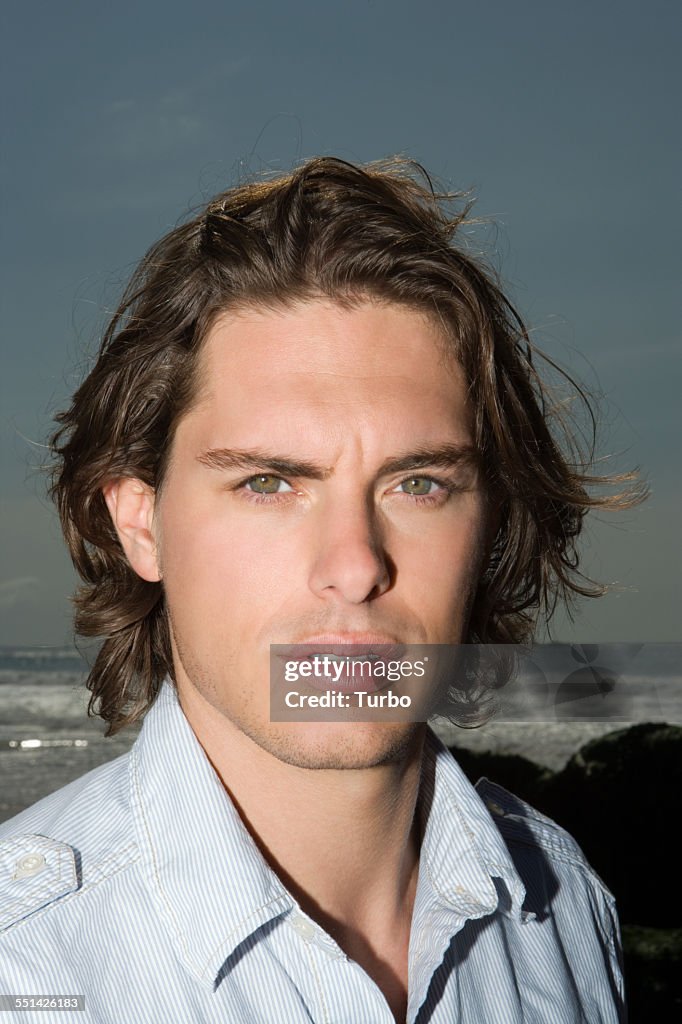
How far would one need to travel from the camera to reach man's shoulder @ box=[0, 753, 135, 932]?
5.73 feet

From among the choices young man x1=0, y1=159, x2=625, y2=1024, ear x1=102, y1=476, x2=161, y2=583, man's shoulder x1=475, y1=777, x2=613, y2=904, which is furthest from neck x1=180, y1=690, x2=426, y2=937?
man's shoulder x1=475, y1=777, x2=613, y2=904

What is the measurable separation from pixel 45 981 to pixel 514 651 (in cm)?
160

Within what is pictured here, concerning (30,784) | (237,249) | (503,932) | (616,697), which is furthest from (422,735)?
(616,697)

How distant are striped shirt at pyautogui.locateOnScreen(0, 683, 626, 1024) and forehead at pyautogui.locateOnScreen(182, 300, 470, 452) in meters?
0.54

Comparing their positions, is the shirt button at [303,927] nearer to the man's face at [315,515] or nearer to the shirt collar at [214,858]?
the shirt collar at [214,858]

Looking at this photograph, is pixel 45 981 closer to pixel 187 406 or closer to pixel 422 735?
pixel 422 735

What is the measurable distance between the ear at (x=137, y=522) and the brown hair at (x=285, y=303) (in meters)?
0.03

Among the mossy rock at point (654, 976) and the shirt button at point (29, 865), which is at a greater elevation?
the shirt button at point (29, 865)

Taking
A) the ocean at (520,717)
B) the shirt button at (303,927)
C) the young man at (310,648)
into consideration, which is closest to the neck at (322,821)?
the young man at (310,648)

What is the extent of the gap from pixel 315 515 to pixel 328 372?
25 centimetres

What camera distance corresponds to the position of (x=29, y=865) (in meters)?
1.80

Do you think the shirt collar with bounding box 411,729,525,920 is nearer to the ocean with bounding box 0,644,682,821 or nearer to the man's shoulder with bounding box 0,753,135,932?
the man's shoulder with bounding box 0,753,135,932

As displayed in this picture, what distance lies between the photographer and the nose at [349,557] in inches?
73.3

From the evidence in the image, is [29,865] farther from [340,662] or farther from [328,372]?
[328,372]
